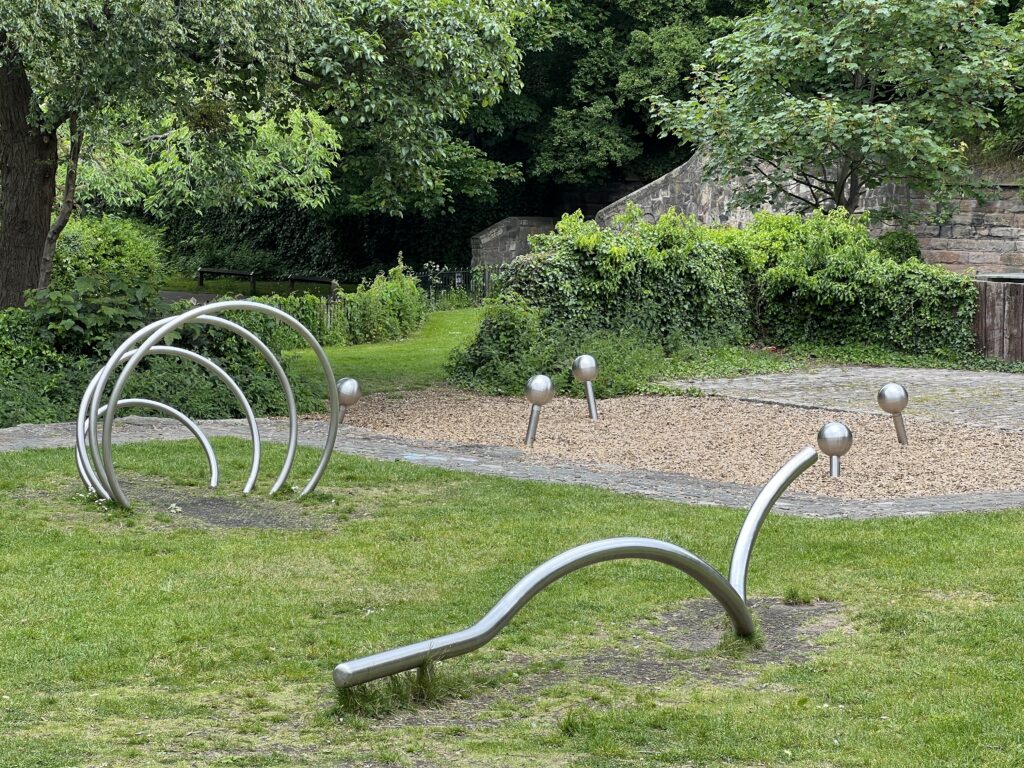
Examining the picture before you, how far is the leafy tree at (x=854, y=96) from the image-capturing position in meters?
18.4

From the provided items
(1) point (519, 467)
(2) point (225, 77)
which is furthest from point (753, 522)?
(2) point (225, 77)

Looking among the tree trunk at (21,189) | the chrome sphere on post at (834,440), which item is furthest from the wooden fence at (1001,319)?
the tree trunk at (21,189)

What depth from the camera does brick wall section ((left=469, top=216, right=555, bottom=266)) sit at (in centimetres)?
2939

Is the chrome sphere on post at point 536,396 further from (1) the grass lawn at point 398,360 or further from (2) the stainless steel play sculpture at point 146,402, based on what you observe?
(1) the grass lawn at point 398,360

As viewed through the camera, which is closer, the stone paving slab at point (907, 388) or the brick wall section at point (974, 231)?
the stone paving slab at point (907, 388)

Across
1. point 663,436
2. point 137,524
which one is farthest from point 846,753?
point 663,436

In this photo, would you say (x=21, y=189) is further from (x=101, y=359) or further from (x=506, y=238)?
(x=506, y=238)

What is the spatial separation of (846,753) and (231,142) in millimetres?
11694

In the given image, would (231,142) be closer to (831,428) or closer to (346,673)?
(831,428)

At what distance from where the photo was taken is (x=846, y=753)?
425 cm

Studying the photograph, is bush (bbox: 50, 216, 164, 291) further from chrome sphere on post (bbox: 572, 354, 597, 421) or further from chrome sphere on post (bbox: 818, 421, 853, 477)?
chrome sphere on post (bbox: 818, 421, 853, 477)

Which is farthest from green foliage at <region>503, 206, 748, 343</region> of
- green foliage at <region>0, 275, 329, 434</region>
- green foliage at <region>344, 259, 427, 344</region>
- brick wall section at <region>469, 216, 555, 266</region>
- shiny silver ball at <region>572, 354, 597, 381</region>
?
brick wall section at <region>469, 216, 555, 266</region>

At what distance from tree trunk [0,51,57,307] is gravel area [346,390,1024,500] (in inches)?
155

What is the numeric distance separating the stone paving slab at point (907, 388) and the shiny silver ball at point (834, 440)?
3186 millimetres
